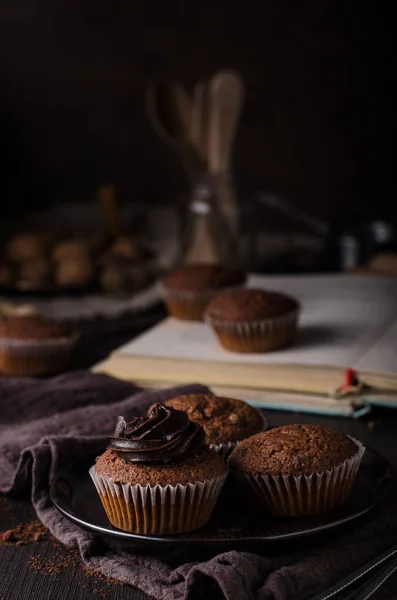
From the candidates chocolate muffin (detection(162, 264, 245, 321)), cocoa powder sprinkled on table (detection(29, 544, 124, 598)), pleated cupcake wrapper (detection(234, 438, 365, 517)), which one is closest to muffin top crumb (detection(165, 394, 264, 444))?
pleated cupcake wrapper (detection(234, 438, 365, 517))

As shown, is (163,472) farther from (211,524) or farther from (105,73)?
(105,73)

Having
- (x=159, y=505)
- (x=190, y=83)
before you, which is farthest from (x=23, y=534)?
(x=190, y=83)

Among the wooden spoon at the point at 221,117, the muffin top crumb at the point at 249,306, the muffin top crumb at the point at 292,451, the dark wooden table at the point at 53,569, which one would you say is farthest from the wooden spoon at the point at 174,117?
the muffin top crumb at the point at 292,451

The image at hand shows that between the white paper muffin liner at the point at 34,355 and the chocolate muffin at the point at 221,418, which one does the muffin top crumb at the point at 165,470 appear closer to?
the chocolate muffin at the point at 221,418

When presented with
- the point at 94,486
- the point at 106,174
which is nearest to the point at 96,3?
the point at 106,174

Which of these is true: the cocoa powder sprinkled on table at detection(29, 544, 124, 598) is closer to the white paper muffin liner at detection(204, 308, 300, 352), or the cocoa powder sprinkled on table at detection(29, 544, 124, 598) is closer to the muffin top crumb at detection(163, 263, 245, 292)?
the white paper muffin liner at detection(204, 308, 300, 352)

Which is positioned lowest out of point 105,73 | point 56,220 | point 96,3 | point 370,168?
point 56,220

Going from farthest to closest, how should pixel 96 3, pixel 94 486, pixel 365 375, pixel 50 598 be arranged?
pixel 96 3 → pixel 365 375 → pixel 94 486 → pixel 50 598
